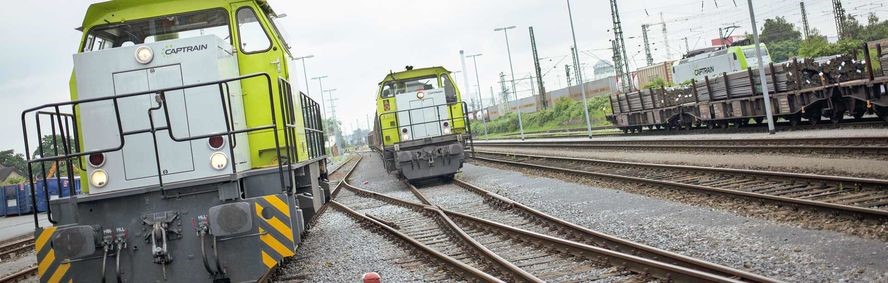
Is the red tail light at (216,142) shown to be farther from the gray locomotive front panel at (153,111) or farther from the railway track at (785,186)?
the railway track at (785,186)

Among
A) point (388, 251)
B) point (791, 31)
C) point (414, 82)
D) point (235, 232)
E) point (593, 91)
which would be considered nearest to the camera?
point (235, 232)

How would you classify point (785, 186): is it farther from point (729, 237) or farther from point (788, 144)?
point (788, 144)

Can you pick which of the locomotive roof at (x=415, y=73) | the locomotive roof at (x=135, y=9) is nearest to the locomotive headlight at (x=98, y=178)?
the locomotive roof at (x=135, y=9)

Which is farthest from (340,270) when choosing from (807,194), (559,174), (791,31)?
(791,31)

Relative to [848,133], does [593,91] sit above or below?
above

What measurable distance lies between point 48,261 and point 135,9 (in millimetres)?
2658

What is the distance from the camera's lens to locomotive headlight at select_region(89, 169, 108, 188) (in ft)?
→ 19.9

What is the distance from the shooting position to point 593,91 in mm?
62812

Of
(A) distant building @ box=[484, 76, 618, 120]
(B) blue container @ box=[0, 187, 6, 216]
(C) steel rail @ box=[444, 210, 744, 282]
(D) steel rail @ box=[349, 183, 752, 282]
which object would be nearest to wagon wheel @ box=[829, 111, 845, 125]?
(C) steel rail @ box=[444, 210, 744, 282]

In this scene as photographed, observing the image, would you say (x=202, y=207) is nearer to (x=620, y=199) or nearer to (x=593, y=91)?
(x=620, y=199)

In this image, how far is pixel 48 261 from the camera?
5.41 m

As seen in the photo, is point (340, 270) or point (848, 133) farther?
point (848, 133)

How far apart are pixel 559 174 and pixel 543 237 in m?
8.28

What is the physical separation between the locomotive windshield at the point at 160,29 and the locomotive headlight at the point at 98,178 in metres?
1.26
